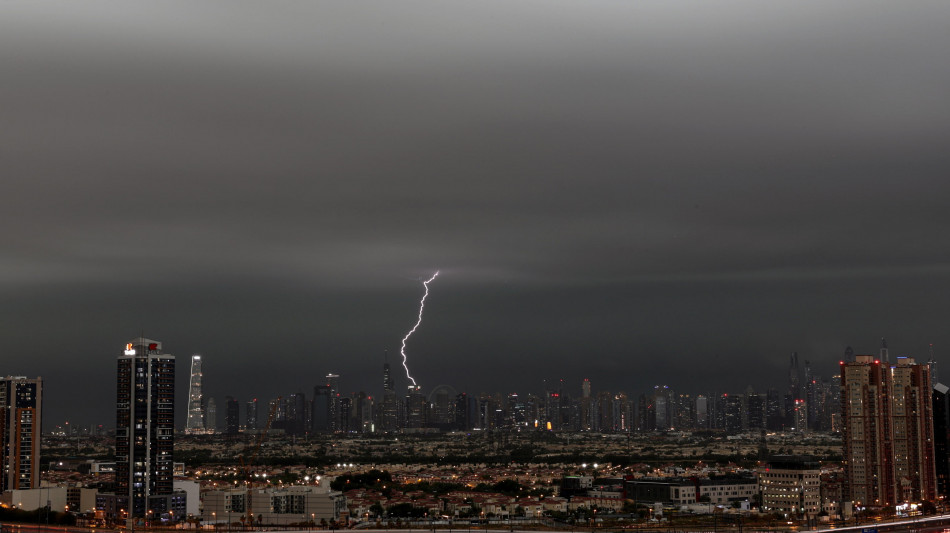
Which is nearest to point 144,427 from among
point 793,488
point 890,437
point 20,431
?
point 20,431

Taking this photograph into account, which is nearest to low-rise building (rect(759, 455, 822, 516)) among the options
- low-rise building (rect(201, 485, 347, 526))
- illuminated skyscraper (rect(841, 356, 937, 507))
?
illuminated skyscraper (rect(841, 356, 937, 507))

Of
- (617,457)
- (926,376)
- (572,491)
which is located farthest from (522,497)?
(617,457)

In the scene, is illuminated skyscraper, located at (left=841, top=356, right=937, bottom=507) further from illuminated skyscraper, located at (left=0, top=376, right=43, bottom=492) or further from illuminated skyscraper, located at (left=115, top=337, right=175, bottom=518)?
illuminated skyscraper, located at (left=0, top=376, right=43, bottom=492)

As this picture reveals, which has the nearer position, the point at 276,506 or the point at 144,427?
the point at 276,506

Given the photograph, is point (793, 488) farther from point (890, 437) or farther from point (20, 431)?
point (20, 431)

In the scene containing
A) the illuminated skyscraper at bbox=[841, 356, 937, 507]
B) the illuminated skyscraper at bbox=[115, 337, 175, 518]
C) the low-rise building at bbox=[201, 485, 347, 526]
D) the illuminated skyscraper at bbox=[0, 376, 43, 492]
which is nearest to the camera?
the low-rise building at bbox=[201, 485, 347, 526]

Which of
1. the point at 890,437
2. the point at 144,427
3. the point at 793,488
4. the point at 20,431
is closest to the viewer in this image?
the point at 890,437

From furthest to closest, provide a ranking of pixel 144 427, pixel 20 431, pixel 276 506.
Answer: pixel 20 431
pixel 144 427
pixel 276 506
